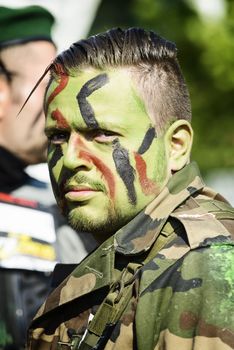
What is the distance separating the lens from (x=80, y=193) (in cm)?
274

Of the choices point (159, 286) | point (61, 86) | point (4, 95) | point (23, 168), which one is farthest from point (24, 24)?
point (159, 286)

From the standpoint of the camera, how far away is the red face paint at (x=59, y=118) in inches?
111

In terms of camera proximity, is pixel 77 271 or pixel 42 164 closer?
pixel 77 271

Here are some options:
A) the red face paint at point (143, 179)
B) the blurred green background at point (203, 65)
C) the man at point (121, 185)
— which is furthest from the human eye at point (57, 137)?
the blurred green background at point (203, 65)

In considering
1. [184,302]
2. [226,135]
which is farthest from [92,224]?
[226,135]

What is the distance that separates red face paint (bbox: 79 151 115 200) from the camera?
2744mm

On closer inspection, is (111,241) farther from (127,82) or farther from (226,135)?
(226,135)

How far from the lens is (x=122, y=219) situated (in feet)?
9.00

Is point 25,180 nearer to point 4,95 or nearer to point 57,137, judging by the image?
point 4,95

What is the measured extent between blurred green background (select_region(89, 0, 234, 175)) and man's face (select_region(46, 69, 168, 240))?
5.49 metres

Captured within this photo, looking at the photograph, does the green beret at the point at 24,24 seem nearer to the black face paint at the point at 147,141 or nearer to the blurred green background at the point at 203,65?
the black face paint at the point at 147,141

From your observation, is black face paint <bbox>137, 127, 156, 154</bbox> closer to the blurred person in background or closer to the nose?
the nose

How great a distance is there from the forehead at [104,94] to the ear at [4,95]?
1.96 metres

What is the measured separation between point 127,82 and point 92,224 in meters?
0.41
